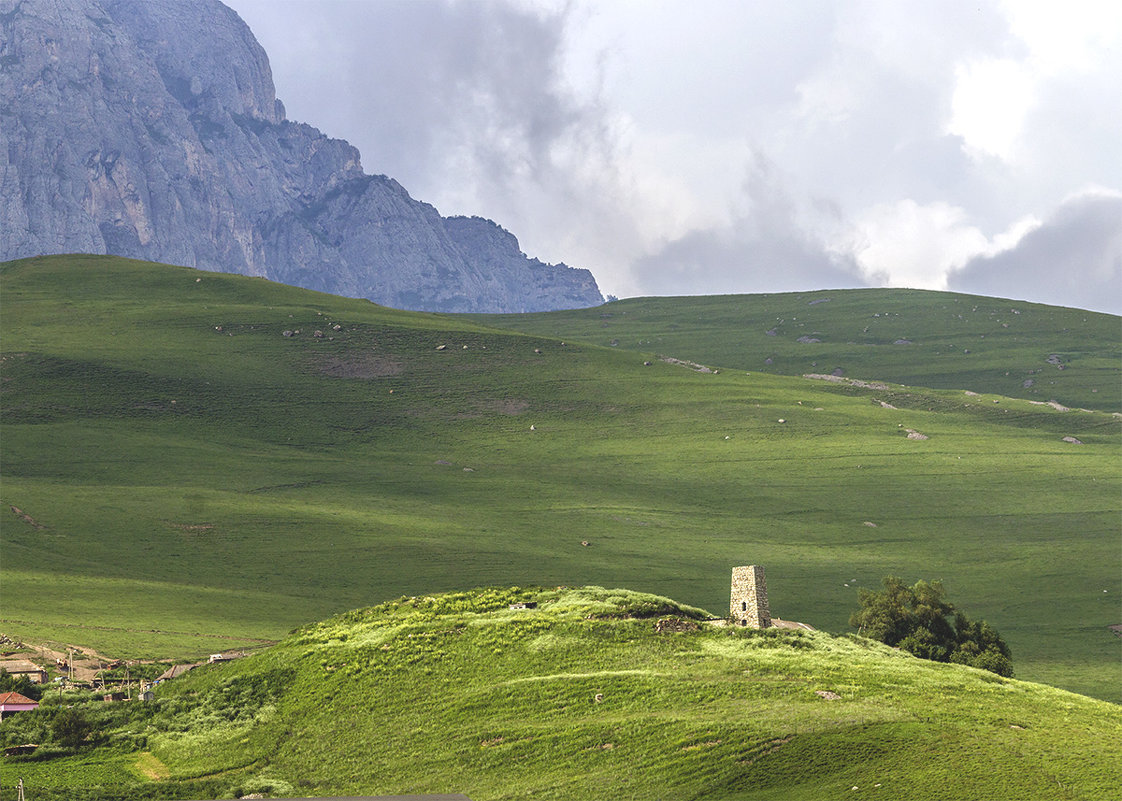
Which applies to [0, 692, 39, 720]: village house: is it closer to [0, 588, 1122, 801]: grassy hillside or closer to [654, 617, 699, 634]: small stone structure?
[0, 588, 1122, 801]: grassy hillside

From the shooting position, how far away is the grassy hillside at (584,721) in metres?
41.2

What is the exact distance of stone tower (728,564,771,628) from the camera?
55.6 metres

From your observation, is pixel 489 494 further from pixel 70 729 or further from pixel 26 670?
pixel 70 729

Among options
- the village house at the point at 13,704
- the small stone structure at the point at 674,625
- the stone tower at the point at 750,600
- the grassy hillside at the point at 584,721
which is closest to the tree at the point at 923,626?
the grassy hillside at the point at 584,721

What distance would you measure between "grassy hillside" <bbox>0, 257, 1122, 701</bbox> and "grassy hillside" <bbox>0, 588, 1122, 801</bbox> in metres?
35.2

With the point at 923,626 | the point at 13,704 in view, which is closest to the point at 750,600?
the point at 923,626

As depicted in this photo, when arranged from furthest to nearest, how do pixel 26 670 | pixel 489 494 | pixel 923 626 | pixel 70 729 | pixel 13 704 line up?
pixel 489 494 → pixel 923 626 → pixel 26 670 → pixel 13 704 → pixel 70 729

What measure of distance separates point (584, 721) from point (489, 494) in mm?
100095

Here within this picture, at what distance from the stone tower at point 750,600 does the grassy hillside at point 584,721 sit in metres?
1.69

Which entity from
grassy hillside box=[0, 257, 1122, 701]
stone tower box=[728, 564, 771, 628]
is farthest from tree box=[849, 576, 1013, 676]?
grassy hillside box=[0, 257, 1122, 701]

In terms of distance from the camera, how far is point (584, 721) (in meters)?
46.6

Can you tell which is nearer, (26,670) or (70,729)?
(70,729)

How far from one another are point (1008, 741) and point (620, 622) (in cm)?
1820

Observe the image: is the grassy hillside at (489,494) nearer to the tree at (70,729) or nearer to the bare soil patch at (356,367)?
the bare soil patch at (356,367)
